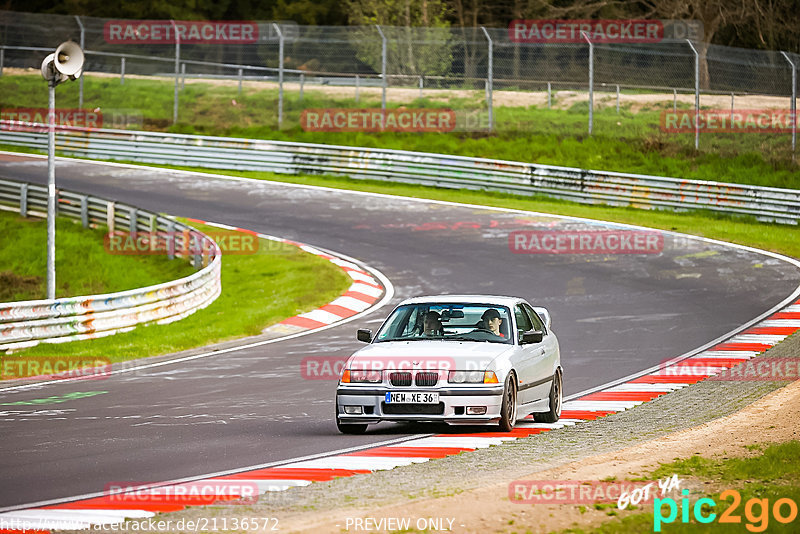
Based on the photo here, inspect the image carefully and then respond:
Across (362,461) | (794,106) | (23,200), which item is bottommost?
(23,200)

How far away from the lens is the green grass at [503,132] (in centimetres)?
3391

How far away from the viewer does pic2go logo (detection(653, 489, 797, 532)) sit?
675cm

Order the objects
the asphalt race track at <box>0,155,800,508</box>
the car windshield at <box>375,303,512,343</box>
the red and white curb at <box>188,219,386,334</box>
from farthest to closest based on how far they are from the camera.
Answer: the red and white curb at <box>188,219,386,334</box>, the car windshield at <box>375,303,512,343</box>, the asphalt race track at <box>0,155,800,508</box>

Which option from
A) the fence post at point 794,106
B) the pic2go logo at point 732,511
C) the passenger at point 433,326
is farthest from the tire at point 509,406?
the fence post at point 794,106

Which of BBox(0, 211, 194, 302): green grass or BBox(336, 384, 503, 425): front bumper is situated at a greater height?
BBox(336, 384, 503, 425): front bumper

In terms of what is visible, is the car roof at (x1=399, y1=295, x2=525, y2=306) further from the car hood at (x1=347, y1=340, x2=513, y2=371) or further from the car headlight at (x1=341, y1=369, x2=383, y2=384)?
the car headlight at (x1=341, y1=369, x2=383, y2=384)

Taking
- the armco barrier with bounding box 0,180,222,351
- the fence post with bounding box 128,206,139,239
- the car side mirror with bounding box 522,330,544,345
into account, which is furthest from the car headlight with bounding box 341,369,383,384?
the fence post with bounding box 128,206,139,239

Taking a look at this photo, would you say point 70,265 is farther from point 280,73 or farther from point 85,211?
point 280,73

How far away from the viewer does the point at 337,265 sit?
82.0ft

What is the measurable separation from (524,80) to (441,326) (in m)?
26.5

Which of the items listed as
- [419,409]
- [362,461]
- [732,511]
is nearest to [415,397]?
[419,409]

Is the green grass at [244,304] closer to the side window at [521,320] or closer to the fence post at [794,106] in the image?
the side window at [521,320]

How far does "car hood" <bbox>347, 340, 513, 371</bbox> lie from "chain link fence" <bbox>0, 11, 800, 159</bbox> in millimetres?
22658

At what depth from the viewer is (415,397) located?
35.4 feet
